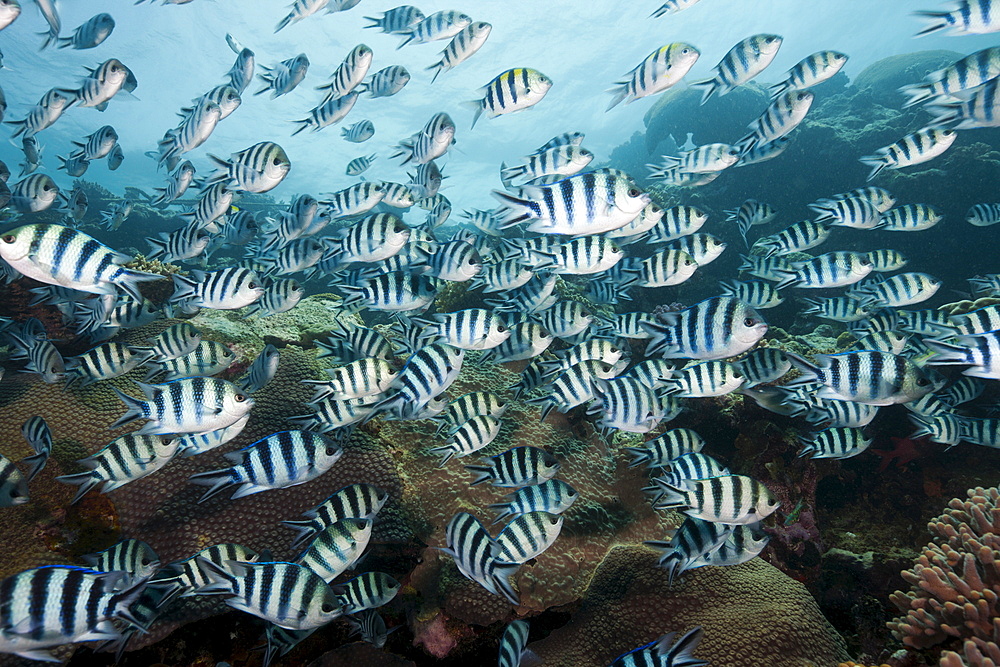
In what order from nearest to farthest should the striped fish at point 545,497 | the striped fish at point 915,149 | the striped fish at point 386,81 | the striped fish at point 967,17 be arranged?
the striped fish at point 545,497
the striped fish at point 967,17
the striped fish at point 915,149
the striped fish at point 386,81

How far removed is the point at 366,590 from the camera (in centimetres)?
326

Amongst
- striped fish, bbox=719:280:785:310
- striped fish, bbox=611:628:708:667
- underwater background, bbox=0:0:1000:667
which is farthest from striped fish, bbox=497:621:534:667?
striped fish, bbox=719:280:785:310

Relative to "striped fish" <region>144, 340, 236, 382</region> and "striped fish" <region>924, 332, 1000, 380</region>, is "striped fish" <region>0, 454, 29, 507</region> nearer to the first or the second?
"striped fish" <region>144, 340, 236, 382</region>

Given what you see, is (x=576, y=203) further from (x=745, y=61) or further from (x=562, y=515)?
(x=745, y=61)

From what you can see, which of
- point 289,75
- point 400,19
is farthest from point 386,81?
point 289,75

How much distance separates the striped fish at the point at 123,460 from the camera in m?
2.89

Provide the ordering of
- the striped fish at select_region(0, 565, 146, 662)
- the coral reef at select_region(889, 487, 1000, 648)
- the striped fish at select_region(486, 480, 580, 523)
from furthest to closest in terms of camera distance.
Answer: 1. the striped fish at select_region(486, 480, 580, 523)
2. the coral reef at select_region(889, 487, 1000, 648)
3. the striped fish at select_region(0, 565, 146, 662)

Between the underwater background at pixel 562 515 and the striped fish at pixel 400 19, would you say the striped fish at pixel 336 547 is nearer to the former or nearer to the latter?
the underwater background at pixel 562 515

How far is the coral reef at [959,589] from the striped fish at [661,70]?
4610 millimetres

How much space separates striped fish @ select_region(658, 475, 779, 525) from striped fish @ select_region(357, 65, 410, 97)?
19.0 feet

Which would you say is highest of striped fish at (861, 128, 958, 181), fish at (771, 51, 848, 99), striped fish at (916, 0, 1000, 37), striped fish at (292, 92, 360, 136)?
striped fish at (292, 92, 360, 136)

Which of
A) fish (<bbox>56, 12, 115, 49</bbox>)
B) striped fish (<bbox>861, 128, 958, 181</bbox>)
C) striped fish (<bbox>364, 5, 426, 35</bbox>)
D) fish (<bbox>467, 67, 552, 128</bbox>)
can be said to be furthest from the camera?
striped fish (<bbox>364, 5, 426, 35</bbox>)

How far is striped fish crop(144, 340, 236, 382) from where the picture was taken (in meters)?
4.22

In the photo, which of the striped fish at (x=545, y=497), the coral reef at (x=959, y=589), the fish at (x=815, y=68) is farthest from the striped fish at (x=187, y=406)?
the fish at (x=815, y=68)
